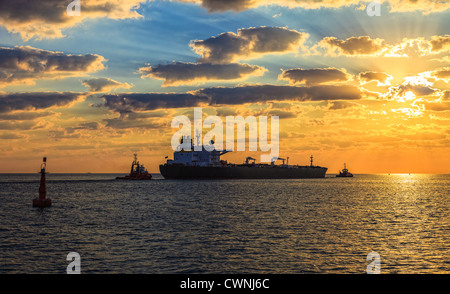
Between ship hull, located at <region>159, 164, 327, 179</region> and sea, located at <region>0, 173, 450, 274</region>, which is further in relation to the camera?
ship hull, located at <region>159, 164, 327, 179</region>

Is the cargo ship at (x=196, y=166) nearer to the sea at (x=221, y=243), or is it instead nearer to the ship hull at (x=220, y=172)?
the ship hull at (x=220, y=172)

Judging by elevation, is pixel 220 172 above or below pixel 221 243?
above

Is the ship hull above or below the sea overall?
above

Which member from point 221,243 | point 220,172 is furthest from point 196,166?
point 221,243

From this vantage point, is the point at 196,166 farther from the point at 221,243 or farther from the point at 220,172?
the point at 221,243

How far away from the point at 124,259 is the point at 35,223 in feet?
64.3

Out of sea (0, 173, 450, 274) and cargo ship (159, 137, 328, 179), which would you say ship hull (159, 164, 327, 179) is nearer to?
cargo ship (159, 137, 328, 179)

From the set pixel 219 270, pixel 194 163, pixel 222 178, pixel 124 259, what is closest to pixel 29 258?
pixel 124 259

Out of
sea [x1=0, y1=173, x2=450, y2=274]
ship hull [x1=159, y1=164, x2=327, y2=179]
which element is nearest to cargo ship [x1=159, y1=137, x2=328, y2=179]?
ship hull [x1=159, y1=164, x2=327, y2=179]

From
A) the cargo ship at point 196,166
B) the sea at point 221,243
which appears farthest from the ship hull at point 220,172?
the sea at point 221,243

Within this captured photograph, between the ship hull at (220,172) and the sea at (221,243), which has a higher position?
the ship hull at (220,172)

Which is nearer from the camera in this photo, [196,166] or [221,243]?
[221,243]
